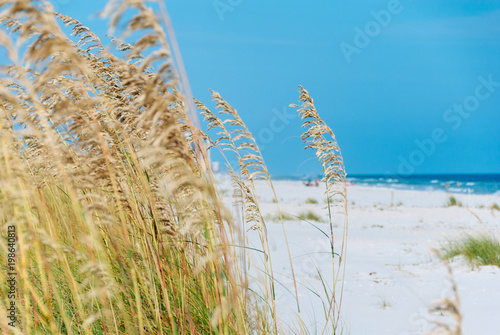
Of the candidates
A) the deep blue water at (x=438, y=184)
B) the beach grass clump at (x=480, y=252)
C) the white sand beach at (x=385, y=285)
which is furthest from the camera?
the deep blue water at (x=438, y=184)

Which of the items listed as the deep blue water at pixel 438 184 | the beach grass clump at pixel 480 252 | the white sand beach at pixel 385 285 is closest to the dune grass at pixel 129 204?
the white sand beach at pixel 385 285

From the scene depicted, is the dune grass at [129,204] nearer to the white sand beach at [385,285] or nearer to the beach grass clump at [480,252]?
the white sand beach at [385,285]

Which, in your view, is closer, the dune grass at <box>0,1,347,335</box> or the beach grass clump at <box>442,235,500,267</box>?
the dune grass at <box>0,1,347,335</box>

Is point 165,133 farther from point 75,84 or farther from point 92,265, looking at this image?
point 75,84

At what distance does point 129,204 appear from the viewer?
212 cm

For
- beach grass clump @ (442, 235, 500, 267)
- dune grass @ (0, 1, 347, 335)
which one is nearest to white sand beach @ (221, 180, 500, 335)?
beach grass clump @ (442, 235, 500, 267)

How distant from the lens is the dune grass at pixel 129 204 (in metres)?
1.56

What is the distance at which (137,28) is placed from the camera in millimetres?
1478

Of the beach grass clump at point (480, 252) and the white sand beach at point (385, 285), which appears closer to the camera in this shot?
the white sand beach at point (385, 285)

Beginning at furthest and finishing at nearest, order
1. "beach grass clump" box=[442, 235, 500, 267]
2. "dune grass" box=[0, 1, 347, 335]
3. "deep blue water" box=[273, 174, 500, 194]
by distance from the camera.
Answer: "deep blue water" box=[273, 174, 500, 194] < "beach grass clump" box=[442, 235, 500, 267] < "dune grass" box=[0, 1, 347, 335]

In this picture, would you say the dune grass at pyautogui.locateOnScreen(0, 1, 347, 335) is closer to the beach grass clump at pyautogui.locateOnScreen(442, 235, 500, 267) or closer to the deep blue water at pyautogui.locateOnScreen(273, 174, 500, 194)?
the beach grass clump at pyautogui.locateOnScreen(442, 235, 500, 267)

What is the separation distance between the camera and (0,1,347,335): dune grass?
1556 mm

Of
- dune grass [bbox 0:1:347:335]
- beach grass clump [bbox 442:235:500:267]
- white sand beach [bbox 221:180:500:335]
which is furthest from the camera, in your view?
beach grass clump [bbox 442:235:500:267]

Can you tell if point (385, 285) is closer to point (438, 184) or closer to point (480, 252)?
point (480, 252)
